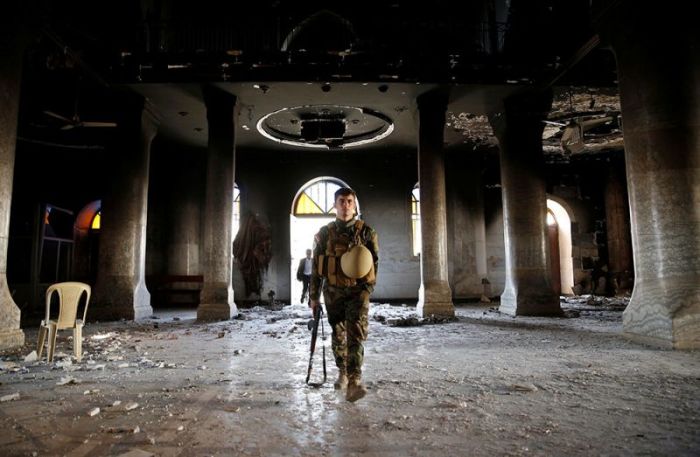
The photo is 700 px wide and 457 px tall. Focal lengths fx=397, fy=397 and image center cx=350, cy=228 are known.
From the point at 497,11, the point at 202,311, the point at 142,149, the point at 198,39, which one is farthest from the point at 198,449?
the point at 497,11

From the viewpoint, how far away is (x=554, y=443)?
88.1 inches

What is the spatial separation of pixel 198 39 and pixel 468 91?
735cm

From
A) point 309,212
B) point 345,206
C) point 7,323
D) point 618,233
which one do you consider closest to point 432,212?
point 309,212

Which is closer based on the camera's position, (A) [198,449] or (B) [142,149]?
(A) [198,449]

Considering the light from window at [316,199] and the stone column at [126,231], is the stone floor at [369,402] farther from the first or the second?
the light from window at [316,199]

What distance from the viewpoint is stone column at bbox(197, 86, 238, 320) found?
356 inches

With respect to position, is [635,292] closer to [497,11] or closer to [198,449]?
[198,449]

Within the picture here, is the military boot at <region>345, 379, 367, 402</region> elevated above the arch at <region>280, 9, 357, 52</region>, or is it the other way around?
the arch at <region>280, 9, 357, 52</region>

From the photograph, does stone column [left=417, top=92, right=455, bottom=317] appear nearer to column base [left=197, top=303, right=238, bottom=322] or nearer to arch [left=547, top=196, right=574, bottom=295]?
column base [left=197, top=303, right=238, bottom=322]

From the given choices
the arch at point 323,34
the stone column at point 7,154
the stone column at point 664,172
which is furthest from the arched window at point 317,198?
the stone column at point 664,172

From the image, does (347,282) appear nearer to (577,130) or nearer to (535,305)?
(535,305)

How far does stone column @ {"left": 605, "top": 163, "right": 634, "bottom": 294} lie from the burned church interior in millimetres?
100

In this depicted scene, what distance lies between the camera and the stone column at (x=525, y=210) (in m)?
9.45

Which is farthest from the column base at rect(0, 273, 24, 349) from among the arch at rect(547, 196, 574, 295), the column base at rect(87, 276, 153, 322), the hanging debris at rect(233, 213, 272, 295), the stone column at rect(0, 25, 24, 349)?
the arch at rect(547, 196, 574, 295)
